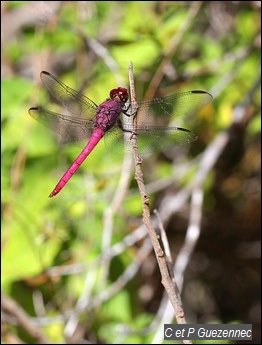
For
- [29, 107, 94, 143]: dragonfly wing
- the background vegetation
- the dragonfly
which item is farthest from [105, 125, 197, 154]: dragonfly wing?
the background vegetation

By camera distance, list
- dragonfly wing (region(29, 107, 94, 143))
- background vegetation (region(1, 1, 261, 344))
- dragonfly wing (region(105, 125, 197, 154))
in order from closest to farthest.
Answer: dragonfly wing (region(105, 125, 197, 154)) < dragonfly wing (region(29, 107, 94, 143)) < background vegetation (region(1, 1, 261, 344))

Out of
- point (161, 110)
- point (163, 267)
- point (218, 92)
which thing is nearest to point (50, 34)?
point (218, 92)

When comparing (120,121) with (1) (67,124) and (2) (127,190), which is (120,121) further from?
(2) (127,190)

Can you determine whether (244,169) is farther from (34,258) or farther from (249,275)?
(34,258)

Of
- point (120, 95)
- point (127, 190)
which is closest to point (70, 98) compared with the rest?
point (120, 95)

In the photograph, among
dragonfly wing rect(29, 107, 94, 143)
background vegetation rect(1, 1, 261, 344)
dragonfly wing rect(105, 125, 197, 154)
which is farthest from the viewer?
background vegetation rect(1, 1, 261, 344)

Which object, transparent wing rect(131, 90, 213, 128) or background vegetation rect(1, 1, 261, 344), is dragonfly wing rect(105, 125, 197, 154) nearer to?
transparent wing rect(131, 90, 213, 128)
